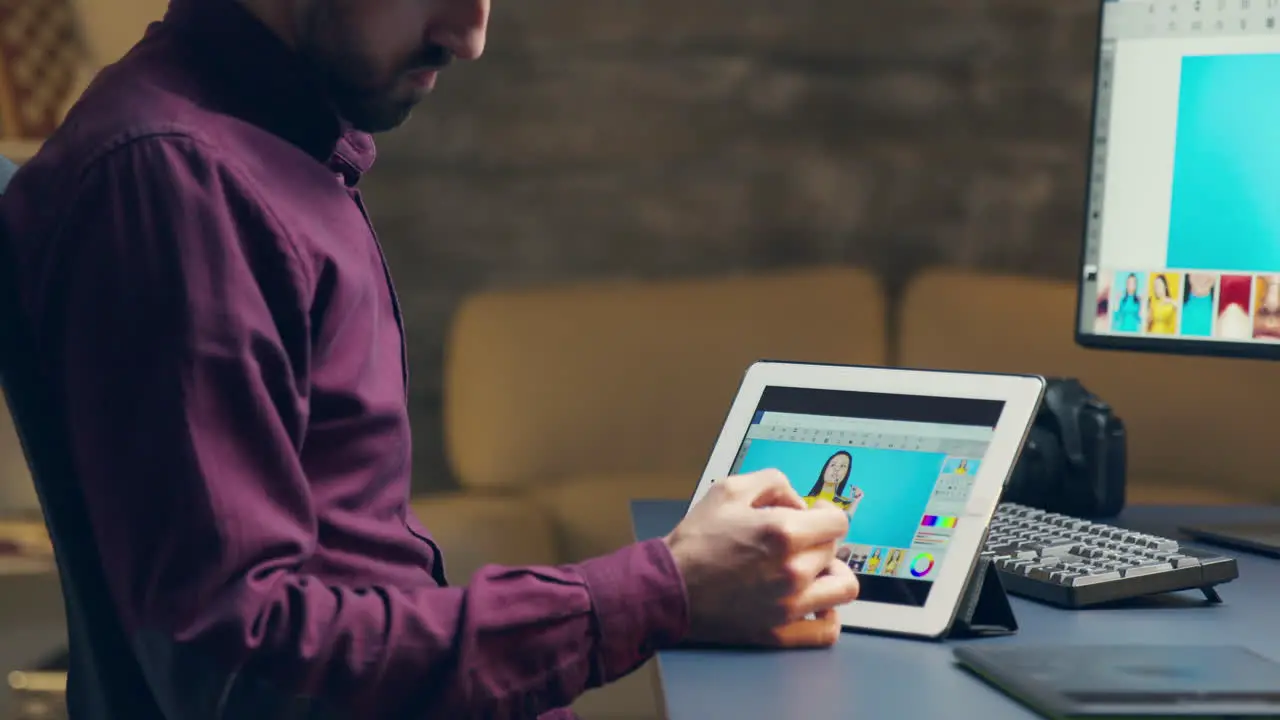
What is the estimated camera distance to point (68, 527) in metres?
0.81

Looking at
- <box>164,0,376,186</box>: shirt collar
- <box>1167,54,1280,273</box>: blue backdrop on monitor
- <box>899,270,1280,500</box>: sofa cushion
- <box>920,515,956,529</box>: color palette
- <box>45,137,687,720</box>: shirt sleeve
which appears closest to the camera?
<box>45,137,687,720</box>: shirt sleeve

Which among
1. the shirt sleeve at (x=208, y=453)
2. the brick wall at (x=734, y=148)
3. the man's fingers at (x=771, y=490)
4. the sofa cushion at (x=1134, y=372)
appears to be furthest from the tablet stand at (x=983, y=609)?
the brick wall at (x=734, y=148)

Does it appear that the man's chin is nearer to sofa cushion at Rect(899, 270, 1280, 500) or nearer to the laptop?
the laptop

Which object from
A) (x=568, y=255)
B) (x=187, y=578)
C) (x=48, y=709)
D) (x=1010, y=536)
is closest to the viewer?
(x=187, y=578)

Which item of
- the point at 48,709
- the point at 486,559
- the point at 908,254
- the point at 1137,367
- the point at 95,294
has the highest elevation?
the point at 95,294

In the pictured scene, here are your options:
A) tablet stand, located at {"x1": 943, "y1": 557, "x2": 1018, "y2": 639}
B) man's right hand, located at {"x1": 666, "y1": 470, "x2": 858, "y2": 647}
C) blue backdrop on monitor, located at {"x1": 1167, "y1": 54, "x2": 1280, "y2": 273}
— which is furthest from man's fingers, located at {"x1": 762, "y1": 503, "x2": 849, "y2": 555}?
blue backdrop on monitor, located at {"x1": 1167, "y1": 54, "x2": 1280, "y2": 273}

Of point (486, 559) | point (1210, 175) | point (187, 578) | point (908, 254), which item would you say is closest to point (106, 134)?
point (187, 578)

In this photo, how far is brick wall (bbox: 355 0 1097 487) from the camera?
2186 millimetres

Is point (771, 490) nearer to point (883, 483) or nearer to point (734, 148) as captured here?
point (883, 483)

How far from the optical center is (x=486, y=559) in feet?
7.04

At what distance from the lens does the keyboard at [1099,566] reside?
1.08m

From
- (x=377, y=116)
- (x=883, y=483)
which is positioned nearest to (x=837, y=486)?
(x=883, y=483)

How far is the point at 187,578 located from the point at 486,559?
1394mm

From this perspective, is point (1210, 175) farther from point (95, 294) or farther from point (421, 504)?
point (421, 504)
